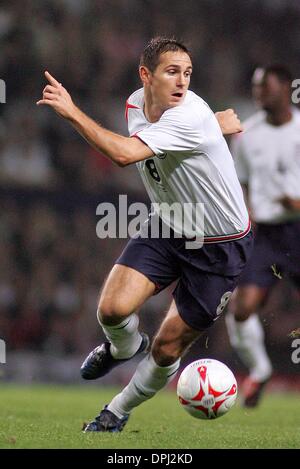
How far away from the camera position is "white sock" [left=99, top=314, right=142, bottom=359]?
6.04m

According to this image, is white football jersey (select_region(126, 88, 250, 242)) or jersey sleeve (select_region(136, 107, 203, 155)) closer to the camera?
jersey sleeve (select_region(136, 107, 203, 155))

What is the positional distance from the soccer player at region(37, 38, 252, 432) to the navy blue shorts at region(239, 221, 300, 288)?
9.08 ft

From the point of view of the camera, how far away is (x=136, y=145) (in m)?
5.50

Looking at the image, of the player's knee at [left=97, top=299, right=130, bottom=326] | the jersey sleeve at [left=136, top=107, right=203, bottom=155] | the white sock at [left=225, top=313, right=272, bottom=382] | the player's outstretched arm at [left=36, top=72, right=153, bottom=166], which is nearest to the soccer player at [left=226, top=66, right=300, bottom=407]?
the white sock at [left=225, top=313, right=272, bottom=382]

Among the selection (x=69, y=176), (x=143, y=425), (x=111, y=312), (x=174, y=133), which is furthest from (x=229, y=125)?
(x=69, y=176)

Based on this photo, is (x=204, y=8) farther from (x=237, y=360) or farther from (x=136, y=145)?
(x=136, y=145)

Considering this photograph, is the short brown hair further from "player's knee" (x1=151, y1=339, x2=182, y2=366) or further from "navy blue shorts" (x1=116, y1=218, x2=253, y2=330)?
"player's knee" (x1=151, y1=339, x2=182, y2=366)

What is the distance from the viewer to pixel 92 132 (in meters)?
5.33

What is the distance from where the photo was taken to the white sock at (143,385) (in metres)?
6.16

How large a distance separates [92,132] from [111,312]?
1117 mm

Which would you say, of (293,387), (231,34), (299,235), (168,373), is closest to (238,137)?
(299,235)

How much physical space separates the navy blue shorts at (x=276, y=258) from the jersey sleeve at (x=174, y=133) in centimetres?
341

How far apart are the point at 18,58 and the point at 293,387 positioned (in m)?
5.82

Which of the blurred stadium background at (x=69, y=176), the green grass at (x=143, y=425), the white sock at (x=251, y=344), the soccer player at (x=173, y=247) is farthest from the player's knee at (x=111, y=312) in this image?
the blurred stadium background at (x=69, y=176)
